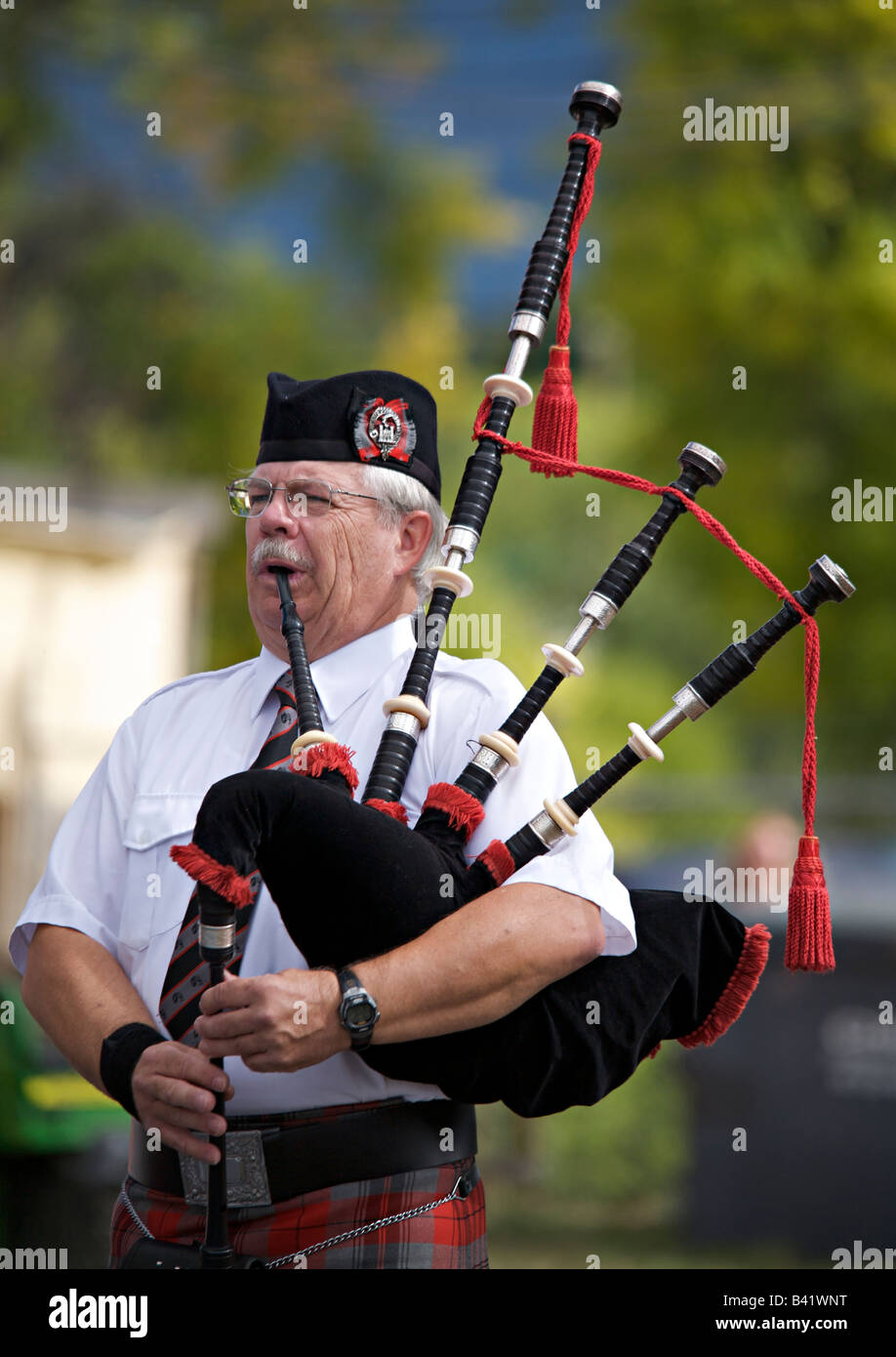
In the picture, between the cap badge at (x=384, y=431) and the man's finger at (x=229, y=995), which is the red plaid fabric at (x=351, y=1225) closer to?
the man's finger at (x=229, y=995)

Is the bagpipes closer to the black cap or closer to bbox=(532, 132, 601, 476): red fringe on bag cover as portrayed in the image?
bbox=(532, 132, 601, 476): red fringe on bag cover

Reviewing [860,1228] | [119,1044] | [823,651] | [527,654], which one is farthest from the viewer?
[527,654]

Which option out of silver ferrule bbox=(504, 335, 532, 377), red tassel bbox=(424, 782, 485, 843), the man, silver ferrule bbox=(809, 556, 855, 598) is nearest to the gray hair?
the man

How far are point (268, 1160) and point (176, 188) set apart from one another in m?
11.3

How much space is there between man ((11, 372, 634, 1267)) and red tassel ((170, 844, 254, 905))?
11 cm

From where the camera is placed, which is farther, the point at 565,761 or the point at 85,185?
the point at 85,185

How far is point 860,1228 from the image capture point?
527 cm

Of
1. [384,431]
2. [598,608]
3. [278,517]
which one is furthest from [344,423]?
[598,608]

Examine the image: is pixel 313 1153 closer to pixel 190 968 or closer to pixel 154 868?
pixel 190 968

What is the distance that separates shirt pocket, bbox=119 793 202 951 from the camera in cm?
209

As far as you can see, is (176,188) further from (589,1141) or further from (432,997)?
(432,997)

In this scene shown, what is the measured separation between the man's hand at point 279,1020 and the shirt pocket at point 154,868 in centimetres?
32

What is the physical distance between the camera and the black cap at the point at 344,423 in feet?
7.13

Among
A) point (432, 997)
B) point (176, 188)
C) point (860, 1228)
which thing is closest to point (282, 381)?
point (432, 997)
